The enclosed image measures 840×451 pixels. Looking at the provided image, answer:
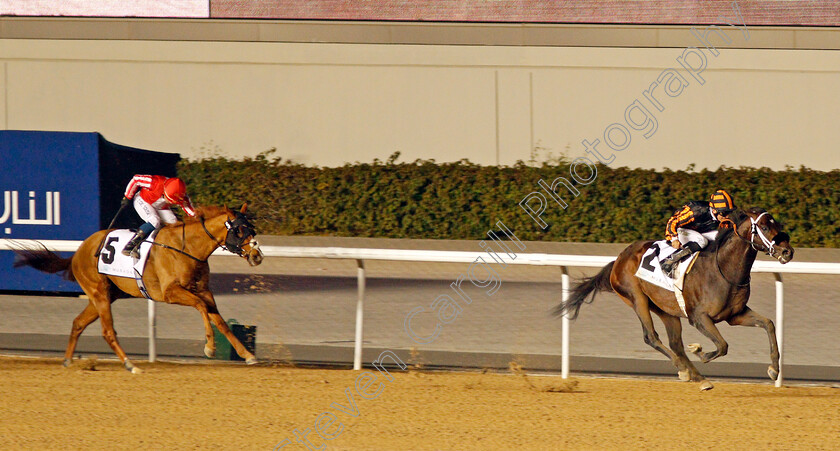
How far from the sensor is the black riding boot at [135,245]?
6.41m

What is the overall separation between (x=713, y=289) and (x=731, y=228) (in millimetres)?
382

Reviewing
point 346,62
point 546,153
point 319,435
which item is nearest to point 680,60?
point 546,153

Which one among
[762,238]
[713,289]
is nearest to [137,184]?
[713,289]

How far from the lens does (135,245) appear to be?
6426 mm

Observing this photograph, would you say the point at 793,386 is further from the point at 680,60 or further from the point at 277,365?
the point at 680,60

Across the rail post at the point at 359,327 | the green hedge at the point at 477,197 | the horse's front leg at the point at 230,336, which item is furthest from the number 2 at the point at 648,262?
the green hedge at the point at 477,197

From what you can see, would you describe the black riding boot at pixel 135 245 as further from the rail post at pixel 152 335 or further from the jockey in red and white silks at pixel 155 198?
the rail post at pixel 152 335

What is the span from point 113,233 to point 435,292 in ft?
8.71

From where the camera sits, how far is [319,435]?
16.0 feet

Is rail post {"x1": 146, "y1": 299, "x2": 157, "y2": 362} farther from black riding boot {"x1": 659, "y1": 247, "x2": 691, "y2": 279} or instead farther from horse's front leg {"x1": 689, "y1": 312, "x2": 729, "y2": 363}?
horse's front leg {"x1": 689, "y1": 312, "x2": 729, "y2": 363}

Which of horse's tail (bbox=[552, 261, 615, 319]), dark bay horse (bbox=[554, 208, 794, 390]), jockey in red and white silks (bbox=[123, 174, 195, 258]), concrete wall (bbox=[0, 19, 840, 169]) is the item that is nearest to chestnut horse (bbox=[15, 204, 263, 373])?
jockey in red and white silks (bbox=[123, 174, 195, 258])

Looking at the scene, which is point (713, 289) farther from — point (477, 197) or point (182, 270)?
point (477, 197)

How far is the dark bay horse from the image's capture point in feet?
18.3

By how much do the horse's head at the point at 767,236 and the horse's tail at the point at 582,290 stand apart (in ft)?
3.87
